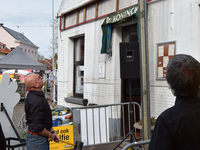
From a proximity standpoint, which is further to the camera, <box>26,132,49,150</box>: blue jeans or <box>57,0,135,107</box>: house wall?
<box>57,0,135,107</box>: house wall

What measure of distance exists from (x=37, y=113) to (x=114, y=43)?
13.0ft

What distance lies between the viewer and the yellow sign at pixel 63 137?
459 centimetres

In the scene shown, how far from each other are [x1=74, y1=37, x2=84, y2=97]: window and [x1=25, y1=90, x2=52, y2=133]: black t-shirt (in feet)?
17.2

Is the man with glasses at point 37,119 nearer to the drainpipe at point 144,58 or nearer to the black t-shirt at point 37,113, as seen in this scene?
the black t-shirt at point 37,113

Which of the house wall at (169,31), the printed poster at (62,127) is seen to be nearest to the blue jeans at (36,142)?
the printed poster at (62,127)

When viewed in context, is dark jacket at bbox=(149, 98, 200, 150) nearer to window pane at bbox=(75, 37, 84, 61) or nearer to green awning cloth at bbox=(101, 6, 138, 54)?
green awning cloth at bbox=(101, 6, 138, 54)

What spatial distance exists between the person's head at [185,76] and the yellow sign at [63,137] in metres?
3.56

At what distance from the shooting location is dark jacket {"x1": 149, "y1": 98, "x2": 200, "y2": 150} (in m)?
1.31

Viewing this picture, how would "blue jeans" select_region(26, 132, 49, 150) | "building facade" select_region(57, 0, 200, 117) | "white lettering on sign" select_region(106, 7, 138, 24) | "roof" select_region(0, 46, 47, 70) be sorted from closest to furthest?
"blue jeans" select_region(26, 132, 49, 150), "building facade" select_region(57, 0, 200, 117), "white lettering on sign" select_region(106, 7, 138, 24), "roof" select_region(0, 46, 47, 70)

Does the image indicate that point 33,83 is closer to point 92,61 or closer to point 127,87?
point 127,87

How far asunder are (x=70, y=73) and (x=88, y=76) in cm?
147

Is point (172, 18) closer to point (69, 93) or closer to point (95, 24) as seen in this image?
point (95, 24)

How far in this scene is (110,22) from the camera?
6.43 meters

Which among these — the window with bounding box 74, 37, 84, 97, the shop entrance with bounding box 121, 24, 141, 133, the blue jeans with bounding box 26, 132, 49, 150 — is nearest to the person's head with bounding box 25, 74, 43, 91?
the blue jeans with bounding box 26, 132, 49, 150
